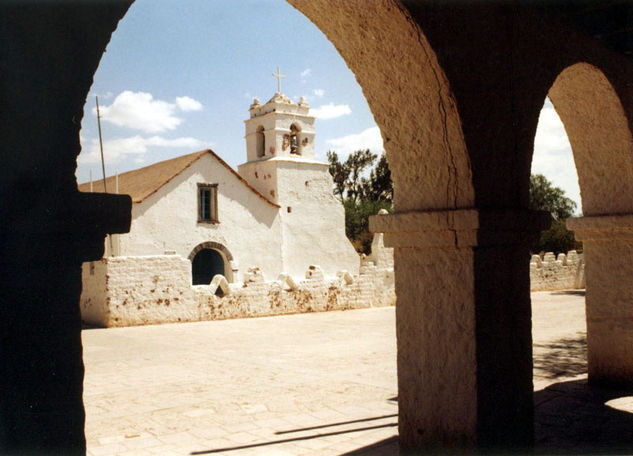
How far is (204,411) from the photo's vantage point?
5633 mm

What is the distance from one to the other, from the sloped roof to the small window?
99 cm

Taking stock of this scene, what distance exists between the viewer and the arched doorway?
21.7m

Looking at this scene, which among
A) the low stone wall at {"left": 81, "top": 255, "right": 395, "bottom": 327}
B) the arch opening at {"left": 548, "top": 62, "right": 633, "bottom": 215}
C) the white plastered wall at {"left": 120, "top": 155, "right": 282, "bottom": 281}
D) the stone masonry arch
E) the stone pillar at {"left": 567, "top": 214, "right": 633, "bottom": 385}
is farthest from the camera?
the white plastered wall at {"left": 120, "top": 155, "right": 282, "bottom": 281}

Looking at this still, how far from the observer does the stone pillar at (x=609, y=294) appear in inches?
217

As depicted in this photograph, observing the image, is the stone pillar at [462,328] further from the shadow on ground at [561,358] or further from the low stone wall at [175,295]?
the low stone wall at [175,295]

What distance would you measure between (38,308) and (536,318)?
42.1 feet

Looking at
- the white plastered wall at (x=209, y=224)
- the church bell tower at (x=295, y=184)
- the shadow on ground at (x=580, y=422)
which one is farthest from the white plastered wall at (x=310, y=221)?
the shadow on ground at (x=580, y=422)

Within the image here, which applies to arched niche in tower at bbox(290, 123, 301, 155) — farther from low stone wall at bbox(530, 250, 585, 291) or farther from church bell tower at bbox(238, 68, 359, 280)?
low stone wall at bbox(530, 250, 585, 291)

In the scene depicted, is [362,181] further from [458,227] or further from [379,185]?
[458,227]

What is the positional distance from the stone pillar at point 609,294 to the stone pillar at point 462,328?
207 centimetres

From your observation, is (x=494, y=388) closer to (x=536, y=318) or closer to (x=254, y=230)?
(x=536, y=318)

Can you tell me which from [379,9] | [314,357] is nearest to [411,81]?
[379,9]

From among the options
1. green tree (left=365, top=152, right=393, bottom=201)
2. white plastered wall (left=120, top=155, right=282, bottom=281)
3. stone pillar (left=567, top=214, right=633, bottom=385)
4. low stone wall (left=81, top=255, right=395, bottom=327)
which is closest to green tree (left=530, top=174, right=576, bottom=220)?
green tree (left=365, top=152, right=393, bottom=201)


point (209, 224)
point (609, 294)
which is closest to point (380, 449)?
point (609, 294)
